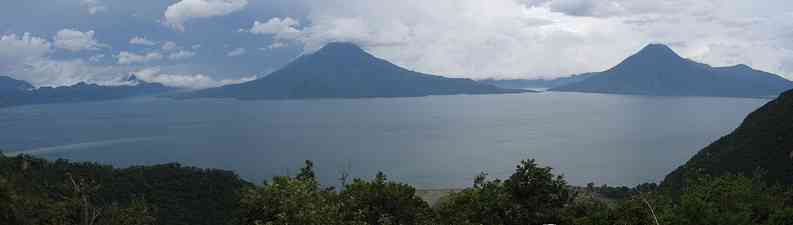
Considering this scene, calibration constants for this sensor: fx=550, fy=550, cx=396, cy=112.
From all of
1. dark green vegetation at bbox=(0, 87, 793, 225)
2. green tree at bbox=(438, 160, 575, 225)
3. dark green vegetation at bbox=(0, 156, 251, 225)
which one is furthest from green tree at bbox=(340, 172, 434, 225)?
dark green vegetation at bbox=(0, 156, 251, 225)

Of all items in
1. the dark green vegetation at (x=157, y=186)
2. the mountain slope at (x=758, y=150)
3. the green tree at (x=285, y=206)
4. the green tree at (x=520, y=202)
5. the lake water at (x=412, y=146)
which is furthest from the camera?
the lake water at (x=412, y=146)

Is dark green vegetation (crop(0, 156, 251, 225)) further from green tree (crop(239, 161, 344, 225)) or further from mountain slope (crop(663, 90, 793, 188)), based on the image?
mountain slope (crop(663, 90, 793, 188))

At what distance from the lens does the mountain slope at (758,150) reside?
5731 cm

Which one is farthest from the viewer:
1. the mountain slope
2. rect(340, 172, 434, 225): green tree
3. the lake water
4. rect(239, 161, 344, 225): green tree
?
the lake water

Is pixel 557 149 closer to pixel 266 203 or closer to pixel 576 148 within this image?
pixel 576 148

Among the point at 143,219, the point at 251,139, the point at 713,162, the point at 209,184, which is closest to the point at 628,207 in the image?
the point at 143,219

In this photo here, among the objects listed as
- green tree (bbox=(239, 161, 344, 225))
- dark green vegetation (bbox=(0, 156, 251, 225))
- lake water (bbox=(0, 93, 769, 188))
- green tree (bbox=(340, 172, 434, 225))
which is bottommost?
lake water (bbox=(0, 93, 769, 188))

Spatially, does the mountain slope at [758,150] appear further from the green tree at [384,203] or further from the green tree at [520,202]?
the green tree at [384,203]

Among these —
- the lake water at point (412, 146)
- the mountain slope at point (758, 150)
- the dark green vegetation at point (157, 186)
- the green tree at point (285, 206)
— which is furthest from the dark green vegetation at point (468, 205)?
the lake water at point (412, 146)

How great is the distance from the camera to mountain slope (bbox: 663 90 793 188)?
57.3m

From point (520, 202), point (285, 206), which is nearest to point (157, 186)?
point (285, 206)

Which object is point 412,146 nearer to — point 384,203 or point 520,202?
point 384,203

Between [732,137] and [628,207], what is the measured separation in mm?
70503

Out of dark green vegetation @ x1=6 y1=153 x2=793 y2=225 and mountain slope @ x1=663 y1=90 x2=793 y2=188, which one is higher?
dark green vegetation @ x1=6 y1=153 x2=793 y2=225
